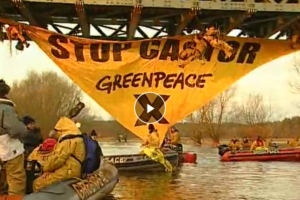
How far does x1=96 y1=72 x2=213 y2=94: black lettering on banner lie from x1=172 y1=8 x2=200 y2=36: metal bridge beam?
119 cm

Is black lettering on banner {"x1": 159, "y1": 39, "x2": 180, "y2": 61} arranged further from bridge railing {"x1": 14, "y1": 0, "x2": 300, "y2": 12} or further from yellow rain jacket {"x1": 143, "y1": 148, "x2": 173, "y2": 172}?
yellow rain jacket {"x1": 143, "y1": 148, "x2": 173, "y2": 172}

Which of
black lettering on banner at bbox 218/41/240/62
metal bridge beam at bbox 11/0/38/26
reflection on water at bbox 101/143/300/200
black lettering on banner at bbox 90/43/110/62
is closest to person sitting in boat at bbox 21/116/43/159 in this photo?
metal bridge beam at bbox 11/0/38/26

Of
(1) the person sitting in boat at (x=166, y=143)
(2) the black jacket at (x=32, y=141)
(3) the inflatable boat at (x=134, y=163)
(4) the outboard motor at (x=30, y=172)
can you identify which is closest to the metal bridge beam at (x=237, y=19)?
(2) the black jacket at (x=32, y=141)

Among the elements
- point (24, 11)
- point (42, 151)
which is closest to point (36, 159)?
point (42, 151)

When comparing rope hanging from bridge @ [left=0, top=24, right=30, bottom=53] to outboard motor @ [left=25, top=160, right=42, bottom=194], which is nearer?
outboard motor @ [left=25, top=160, right=42, bottom=194]

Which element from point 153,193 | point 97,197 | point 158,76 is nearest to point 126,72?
point 158,76

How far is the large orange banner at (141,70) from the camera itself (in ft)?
49.1

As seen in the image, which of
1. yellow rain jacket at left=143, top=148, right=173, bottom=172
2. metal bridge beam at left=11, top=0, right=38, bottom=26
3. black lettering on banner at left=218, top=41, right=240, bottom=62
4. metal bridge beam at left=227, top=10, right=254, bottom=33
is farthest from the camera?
yellow rain jacket at left=143, top=148, right=173, bottom=172

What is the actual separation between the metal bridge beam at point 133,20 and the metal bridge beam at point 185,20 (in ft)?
3.56

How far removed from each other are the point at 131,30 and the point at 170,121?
8.47 ft

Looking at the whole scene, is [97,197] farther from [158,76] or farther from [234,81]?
[234,81]

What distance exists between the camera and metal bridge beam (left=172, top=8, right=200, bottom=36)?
1361 centimetres

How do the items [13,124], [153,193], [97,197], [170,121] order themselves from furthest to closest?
[153,193]
[170,121]
[97,197]
[13,124]

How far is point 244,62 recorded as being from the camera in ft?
51.1
